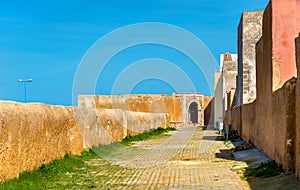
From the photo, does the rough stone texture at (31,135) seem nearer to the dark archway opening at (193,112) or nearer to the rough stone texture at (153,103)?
the rough stone texture at (153,103)

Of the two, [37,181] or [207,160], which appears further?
[207,160]

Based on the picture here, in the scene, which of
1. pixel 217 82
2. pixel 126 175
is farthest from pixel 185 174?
pixel 217 82

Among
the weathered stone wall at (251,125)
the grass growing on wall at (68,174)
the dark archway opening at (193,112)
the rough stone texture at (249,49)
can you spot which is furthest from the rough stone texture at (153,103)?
the grass growing on wall at (68,174)

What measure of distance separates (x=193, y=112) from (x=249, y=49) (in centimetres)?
3309

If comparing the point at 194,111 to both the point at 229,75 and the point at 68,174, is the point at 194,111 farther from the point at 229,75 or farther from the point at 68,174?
the point at 68,174

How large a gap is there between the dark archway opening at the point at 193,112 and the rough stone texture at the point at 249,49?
1187 inches

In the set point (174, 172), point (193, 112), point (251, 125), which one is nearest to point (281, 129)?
point (174, 172)

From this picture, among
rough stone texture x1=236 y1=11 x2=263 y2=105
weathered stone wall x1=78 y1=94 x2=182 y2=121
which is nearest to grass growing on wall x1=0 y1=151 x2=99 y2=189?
rough stone texture x1=236 y1=11 x2=263 y2=105

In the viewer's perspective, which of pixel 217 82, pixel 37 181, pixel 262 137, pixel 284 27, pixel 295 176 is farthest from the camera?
pixel 217 82

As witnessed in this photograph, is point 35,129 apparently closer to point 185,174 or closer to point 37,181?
point 37,181

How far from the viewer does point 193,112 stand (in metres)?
55.5

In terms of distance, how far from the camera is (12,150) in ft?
27.6

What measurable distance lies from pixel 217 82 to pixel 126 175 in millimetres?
31121

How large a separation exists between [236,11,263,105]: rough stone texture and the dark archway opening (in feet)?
98.9
